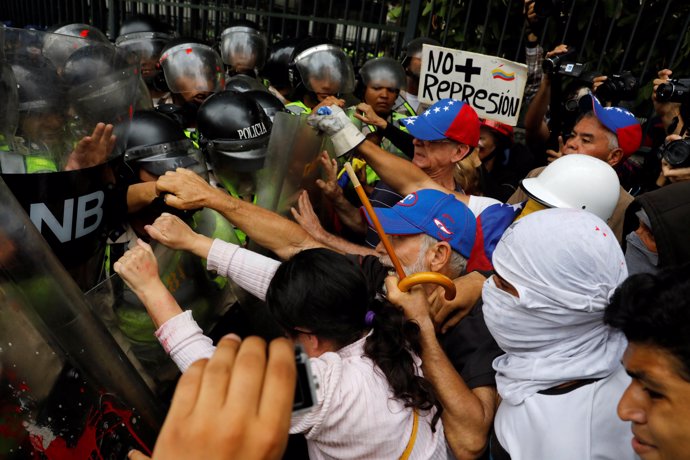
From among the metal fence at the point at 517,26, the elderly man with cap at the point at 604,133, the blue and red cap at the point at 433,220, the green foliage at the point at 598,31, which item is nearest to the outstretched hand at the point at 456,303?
the blue and red cap at the point at 433,220

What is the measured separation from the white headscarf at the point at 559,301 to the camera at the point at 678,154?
1.52m

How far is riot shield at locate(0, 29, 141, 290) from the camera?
5.35 ft

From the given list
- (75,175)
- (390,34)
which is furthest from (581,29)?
(75,175)

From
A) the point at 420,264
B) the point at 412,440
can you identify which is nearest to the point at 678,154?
the point at 420,264

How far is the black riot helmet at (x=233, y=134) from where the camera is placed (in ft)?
8.70

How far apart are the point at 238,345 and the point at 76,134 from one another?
1354 millimetres

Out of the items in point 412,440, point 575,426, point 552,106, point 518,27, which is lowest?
point 412,440

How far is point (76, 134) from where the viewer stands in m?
1.84

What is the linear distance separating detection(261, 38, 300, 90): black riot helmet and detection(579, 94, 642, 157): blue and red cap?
2.53m

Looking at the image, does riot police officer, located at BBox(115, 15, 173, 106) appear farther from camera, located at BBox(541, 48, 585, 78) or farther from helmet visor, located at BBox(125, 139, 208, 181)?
camera, located at BBox(541, 48, 585, 78)

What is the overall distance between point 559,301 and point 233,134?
1784mm

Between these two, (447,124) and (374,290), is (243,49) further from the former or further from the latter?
(374,290)

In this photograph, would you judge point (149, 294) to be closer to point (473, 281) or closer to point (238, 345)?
point (238, 345)

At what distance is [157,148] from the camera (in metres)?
2.38
